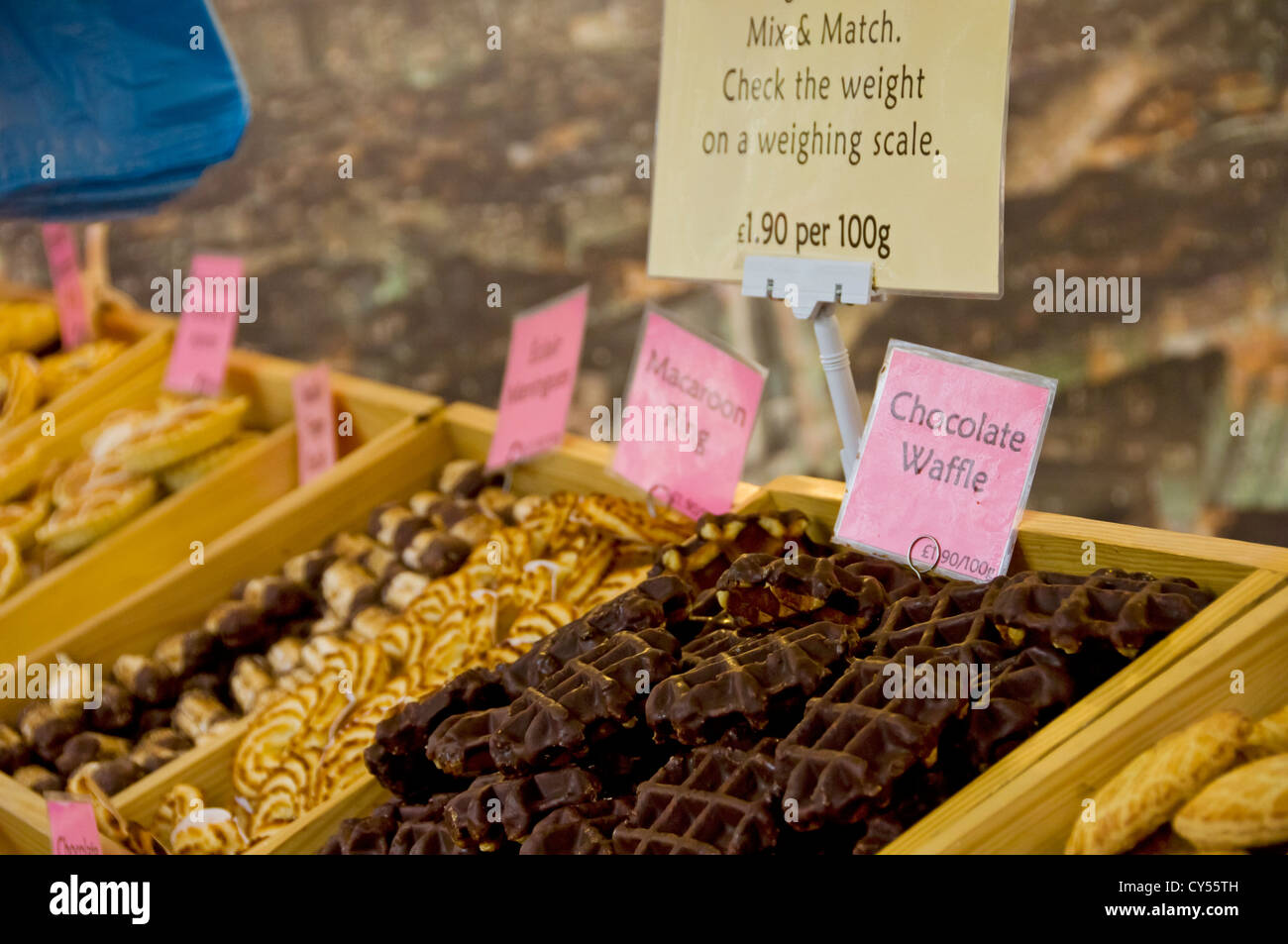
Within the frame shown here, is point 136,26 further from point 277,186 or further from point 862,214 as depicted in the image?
point 277,186

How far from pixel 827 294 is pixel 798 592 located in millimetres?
389

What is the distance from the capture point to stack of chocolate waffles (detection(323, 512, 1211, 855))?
1.06 metres

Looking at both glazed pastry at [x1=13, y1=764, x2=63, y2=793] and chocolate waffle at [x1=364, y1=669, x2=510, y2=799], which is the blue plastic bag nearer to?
glazed pastry at [x1=13, y1=764, x2=63, y2=793]

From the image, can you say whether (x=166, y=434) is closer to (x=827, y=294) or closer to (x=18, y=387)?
(x=18, y=387)

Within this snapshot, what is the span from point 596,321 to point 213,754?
2085 mm

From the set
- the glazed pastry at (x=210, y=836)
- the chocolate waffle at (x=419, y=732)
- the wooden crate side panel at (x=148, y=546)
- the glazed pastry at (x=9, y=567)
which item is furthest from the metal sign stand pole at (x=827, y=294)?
the glazed pastry at (x=9, y=567)

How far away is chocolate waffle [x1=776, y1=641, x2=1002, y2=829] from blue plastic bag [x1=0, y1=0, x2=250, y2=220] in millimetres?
1572

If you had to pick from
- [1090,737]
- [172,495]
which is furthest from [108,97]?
[1090,737]

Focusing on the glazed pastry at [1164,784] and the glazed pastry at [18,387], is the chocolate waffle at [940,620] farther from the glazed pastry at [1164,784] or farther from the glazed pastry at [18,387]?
the glazed pastry at [18,387]

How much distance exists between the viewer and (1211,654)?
106 centimetres

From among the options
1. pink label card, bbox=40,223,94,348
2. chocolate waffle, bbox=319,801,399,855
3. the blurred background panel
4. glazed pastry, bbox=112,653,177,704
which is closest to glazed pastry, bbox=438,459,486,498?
glazed pastry, bbox=112,653,177,704

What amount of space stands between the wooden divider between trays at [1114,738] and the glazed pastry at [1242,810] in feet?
0.40

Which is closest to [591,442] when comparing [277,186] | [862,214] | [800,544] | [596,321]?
[800,544]
